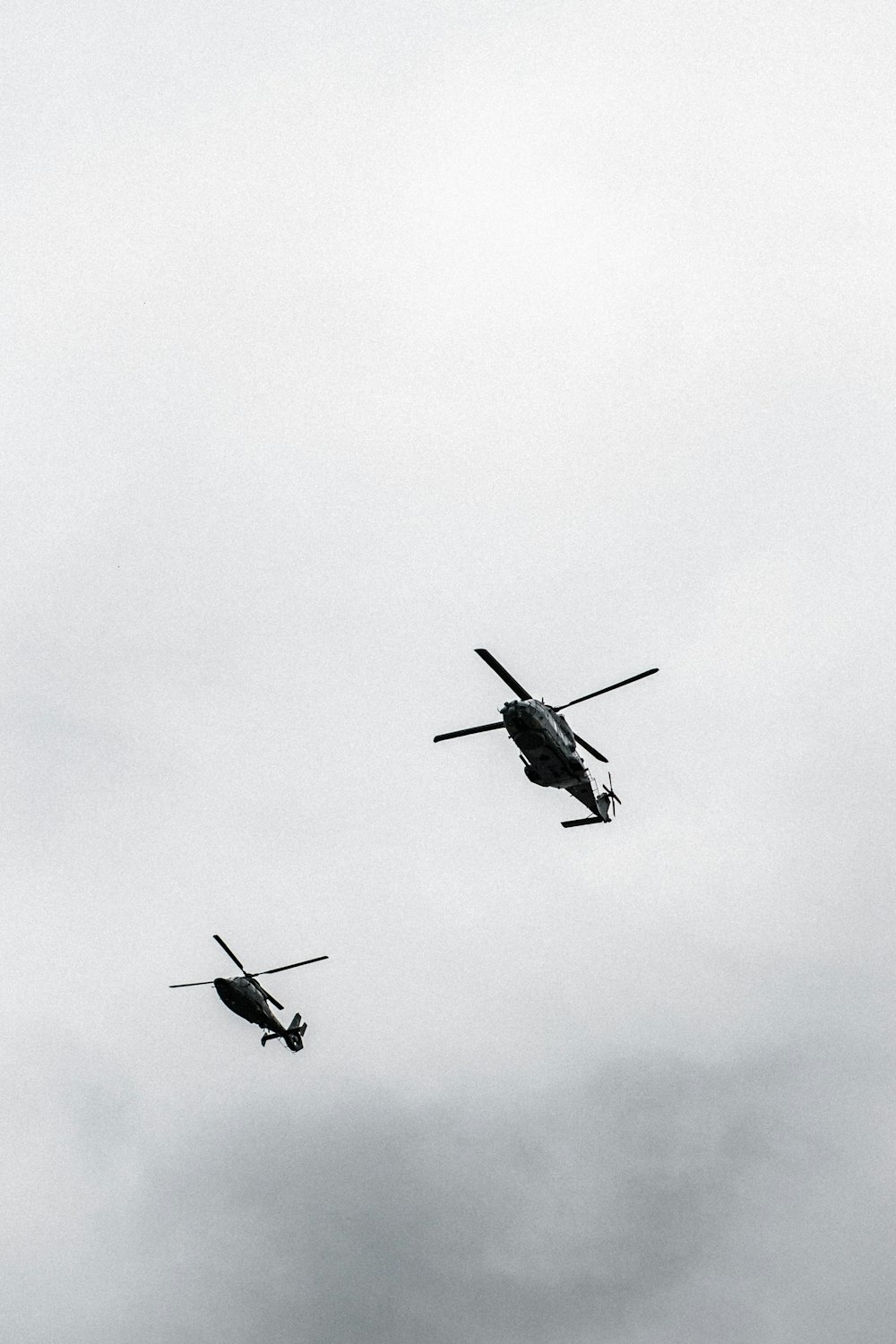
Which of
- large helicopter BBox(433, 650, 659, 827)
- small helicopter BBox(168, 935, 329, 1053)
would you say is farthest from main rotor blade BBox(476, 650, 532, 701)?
small helicopter BBox(168, 935, 329, 1053)

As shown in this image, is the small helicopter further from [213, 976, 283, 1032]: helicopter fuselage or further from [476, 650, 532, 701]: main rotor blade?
[476, 650, 532, 701]: main rotor blade

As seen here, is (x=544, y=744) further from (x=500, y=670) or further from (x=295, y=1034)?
(x=295, y=1034)

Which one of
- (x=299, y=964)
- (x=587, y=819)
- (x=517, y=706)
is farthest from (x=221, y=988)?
(x=517, y=706)

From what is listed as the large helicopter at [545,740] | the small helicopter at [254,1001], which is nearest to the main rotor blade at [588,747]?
the large helicopter at [545,740]

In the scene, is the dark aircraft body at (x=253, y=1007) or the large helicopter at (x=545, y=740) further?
the dark aircraft body at (x=253, y=1007)

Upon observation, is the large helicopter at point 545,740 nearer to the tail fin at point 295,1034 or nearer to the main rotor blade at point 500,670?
the main rotor blade at point 500,670

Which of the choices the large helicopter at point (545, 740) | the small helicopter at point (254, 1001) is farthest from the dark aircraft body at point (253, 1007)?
the large helicopter at point (545, 740)

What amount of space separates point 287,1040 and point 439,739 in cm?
4562

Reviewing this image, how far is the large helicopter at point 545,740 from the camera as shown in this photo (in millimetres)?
78312

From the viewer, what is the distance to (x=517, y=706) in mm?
78188

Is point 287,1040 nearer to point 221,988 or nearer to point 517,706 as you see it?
point 221,988

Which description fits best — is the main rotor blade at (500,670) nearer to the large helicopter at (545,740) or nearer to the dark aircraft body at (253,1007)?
the large helicopter at (545,740)

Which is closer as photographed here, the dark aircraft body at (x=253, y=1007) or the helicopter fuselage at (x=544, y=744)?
the helicopter fuselage at (x=544, y=744)

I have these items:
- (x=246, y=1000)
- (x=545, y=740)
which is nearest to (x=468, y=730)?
(x=545, y=740)
